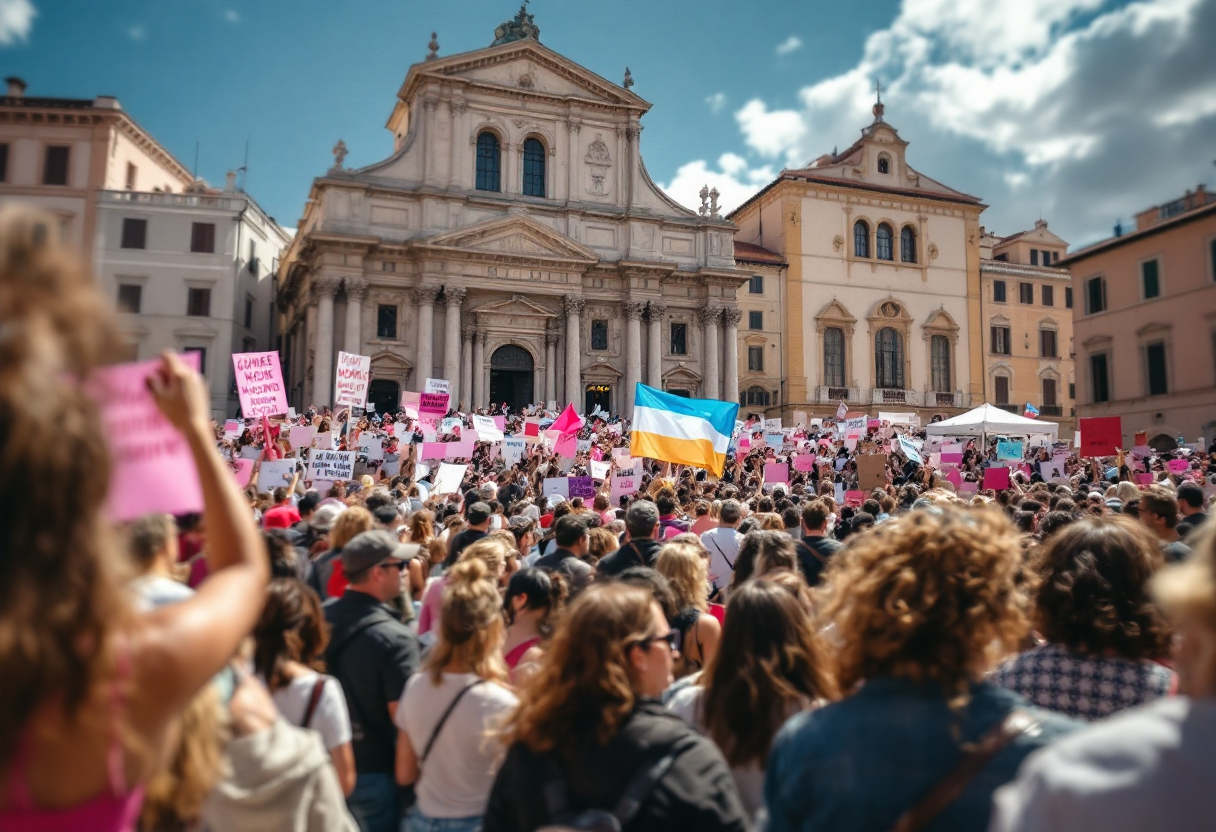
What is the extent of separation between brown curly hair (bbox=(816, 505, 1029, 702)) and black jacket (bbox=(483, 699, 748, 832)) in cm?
50

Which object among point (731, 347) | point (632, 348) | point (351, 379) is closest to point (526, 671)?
point (351, 379)

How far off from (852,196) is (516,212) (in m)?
21.1

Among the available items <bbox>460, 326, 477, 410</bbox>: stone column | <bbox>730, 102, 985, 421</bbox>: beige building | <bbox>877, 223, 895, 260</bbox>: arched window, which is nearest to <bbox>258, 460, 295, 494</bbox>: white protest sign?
<bbox>460, 326, 477, 410</bbox>: stone column

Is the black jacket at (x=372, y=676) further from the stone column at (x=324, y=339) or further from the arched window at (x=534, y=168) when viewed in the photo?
the arched window at (x=534, y=168)

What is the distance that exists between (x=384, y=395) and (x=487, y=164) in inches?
478

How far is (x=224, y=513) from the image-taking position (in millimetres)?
2062

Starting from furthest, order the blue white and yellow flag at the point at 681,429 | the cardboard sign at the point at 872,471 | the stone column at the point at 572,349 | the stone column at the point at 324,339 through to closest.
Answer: the stone column at the point at 572,349
the stone column at the point at 324,339
the cardboard sign at the point at 872,471
the blue white and yellow flag at the point at 681,429

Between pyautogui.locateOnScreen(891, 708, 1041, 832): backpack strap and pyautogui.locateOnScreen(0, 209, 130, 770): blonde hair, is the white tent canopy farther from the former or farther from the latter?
pyautogui.locateOnScreen(0, 209, 130, 770): blonde hair

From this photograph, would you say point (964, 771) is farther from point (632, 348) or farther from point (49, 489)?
point (632, 348)

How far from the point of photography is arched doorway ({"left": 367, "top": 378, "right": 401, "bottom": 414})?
121ft

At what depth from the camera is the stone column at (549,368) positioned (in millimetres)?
39438

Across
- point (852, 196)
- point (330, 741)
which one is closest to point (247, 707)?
point (330, 741)

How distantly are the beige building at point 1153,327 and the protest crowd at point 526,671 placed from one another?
34367mm

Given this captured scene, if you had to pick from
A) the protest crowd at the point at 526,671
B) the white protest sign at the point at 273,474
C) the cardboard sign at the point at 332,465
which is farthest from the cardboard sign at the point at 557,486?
the protest crowd at the point at 526,671
